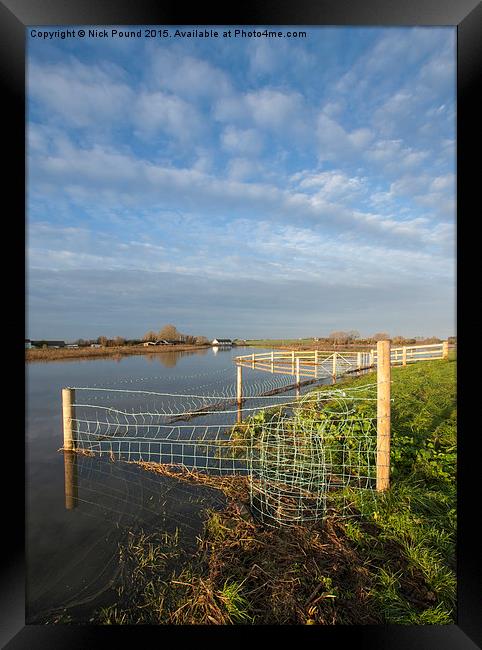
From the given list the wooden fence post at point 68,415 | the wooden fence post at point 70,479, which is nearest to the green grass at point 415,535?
the wooden fence post at point 70,479

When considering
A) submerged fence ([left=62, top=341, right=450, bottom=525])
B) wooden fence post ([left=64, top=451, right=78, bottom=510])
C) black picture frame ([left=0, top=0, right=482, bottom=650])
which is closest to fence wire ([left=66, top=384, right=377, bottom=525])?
submerged fence ([left=62, top=341, right=450, bottom=525])

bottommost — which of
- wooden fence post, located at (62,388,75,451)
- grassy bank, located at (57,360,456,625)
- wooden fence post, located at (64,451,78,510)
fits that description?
wooden fence post, located at (64,451,78,510)

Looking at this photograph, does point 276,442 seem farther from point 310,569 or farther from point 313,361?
point 313,361

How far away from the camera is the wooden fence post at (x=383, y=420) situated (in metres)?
2.93

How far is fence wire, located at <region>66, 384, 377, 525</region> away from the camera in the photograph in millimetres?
2982

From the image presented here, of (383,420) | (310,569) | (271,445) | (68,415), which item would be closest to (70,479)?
(68,415)

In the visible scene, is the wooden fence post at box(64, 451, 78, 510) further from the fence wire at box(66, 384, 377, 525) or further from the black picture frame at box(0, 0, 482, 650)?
the black picture frame at box(0, 0, 482, 650)

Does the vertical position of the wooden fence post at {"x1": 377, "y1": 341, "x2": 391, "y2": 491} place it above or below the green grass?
above

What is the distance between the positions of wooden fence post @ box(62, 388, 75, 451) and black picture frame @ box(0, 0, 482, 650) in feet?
11.2

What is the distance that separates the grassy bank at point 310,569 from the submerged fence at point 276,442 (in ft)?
0.80

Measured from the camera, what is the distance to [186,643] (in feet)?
5.01
